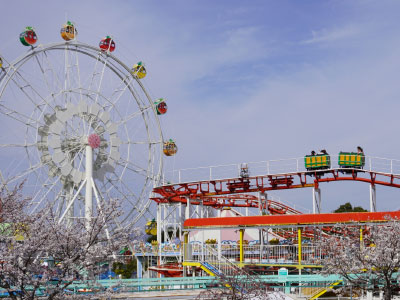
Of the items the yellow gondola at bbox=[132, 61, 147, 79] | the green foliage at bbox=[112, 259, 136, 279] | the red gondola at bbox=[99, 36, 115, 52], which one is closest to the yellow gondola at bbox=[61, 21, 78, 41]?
the red gondola at bbox=[99, 36, 115, 52]

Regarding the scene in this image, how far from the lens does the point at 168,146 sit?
153 feet

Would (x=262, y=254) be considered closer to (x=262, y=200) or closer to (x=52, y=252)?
(x=262, y=200)

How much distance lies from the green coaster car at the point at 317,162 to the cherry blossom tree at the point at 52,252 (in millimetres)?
23098

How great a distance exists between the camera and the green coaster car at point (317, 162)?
127 ft

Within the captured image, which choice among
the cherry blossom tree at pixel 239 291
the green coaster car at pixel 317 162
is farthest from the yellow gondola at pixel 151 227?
the cherry blossom tree at pixel 239 291

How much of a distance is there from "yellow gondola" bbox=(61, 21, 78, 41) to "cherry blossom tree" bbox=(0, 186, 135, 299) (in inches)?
948

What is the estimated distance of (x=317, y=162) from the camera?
128 feet

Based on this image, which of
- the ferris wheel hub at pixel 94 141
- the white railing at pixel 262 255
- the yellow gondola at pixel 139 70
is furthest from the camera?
the yellow gondola at pixel 139 70

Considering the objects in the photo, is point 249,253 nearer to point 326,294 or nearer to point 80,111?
point 326,294

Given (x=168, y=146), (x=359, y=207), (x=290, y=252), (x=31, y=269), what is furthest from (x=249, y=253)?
(x=359, y=207)

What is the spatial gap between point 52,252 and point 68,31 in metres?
26.2

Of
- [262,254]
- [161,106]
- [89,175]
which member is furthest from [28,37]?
[262,254]

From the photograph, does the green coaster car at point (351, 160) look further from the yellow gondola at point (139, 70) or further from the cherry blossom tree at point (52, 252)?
the cherry blossom tree at point (52, 252)

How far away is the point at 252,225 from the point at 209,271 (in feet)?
12.6
